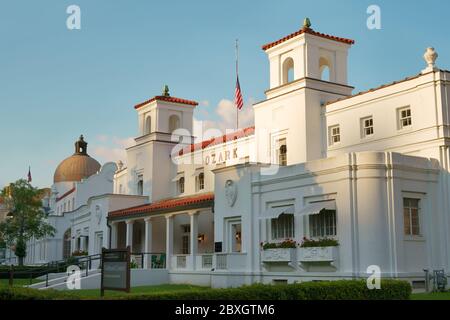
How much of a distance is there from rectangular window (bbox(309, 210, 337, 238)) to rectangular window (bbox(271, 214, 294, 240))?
122 cm

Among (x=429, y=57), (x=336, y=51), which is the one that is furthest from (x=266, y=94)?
(x=429, y=57)

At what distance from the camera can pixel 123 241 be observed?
45.6 m

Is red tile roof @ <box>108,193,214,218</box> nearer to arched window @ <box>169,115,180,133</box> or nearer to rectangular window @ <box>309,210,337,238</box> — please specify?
arched window @ <box>169,115,180,133</box>

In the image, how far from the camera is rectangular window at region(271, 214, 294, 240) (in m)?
27.5

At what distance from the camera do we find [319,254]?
25359mm

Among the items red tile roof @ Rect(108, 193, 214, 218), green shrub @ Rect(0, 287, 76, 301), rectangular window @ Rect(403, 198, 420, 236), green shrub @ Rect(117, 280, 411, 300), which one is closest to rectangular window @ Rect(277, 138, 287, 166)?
red tile roof @ Rect(108, 193, 214, 218)

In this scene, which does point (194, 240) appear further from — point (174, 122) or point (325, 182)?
A: point (174, 122)

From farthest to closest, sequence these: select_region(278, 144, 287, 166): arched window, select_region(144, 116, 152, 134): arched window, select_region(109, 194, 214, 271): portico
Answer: select_region(144, 116, 152, 134): arched window, select_region(109, 194, 214, 271): portico, select_region(278, 144, 287, 166): arched window

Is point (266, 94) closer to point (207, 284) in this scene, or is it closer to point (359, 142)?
point (359, 142)

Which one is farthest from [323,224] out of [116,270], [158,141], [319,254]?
[158,141]

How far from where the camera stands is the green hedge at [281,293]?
15.6 metres

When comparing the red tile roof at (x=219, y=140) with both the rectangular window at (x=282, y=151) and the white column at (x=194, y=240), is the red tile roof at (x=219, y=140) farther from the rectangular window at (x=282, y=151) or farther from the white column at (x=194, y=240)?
the white column at (x=194, y=240)

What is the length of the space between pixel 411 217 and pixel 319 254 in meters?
→ 4.08

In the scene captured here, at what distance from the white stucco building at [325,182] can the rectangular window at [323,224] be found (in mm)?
43
